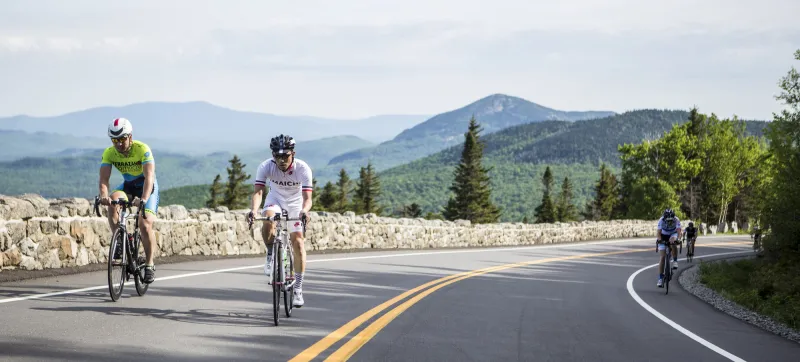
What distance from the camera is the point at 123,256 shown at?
922cm

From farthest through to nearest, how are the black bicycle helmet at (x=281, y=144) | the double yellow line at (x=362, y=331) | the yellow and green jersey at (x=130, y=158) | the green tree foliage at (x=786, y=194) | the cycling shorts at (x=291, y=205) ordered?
the green tree foliage at (x=786, y=194), the yellow and green jersey at (x=130, y=158), the cycling shorts at (x=291, y=205), the black bicycle helmet at (x=281, y=144), the double yellow line at (x=362, y=331)

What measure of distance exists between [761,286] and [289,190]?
58.2ft

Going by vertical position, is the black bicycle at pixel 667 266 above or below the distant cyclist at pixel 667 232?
below

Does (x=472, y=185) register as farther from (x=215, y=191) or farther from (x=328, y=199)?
(x=215, y=191)

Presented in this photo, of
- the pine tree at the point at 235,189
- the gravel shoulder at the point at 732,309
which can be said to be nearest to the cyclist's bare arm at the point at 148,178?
the gravel shoulder at the point at 732,309

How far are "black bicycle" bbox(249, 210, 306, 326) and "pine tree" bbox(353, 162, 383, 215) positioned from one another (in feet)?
358

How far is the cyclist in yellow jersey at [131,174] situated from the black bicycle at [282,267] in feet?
5.72

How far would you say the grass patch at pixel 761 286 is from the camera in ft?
50.9

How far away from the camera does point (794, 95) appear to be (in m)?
39.5

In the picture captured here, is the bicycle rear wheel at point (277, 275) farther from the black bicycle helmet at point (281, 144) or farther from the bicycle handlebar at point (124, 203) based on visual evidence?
the bicycle handlebar at point (124, 203)

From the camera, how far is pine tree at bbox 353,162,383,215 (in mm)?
118938

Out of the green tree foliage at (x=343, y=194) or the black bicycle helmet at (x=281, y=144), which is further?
the green tree foliage at (x=343, y=194)

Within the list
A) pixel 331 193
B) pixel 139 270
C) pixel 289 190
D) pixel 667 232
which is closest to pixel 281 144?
pixel 289 190

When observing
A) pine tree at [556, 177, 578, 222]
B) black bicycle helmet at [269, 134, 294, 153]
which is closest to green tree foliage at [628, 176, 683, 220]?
pine tree at [556, 177, 578, 222]
